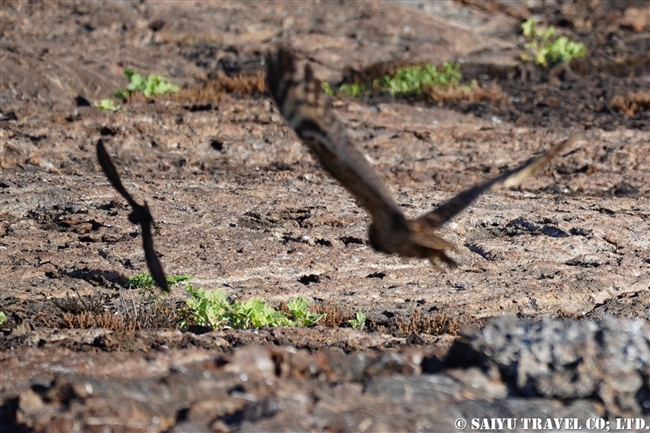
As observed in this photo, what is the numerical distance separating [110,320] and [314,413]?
102 inches

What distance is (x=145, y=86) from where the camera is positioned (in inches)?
494

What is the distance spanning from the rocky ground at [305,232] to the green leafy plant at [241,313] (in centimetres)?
26

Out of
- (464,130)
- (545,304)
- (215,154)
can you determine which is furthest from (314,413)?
(464,130)

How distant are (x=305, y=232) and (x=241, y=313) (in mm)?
1989

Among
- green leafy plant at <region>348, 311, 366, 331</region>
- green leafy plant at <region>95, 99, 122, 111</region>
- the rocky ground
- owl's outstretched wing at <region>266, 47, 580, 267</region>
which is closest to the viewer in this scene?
the rocky ground

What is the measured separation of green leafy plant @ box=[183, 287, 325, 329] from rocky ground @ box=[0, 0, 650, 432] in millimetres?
255

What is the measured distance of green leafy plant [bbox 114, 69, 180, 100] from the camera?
12.3 metres

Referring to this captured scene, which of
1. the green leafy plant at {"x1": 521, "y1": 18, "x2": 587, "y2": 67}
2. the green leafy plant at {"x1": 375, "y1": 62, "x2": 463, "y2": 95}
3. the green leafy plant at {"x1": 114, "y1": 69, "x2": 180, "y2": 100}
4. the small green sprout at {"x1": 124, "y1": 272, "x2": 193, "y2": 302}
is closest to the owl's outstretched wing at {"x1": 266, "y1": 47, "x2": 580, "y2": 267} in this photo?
the small green sprout at {"x1": 124, "y1": 272, "x2": 193, "y2": 302}

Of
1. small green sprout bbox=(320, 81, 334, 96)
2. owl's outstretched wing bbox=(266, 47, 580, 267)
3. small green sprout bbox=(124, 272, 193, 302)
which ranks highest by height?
owl's outstretched wing bbox=(266, 47, 580, 267)

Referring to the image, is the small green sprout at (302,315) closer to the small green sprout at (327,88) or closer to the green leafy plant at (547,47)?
the small green sprout at (327,88)

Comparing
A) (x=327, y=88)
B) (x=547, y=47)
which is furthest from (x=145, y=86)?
(x=547, y=47)

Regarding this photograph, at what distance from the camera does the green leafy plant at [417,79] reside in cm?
1372

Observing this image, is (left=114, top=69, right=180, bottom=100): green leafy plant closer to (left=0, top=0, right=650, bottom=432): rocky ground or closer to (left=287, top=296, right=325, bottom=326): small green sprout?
(left=0, top=0, right=650, bottom=432): rocky ground

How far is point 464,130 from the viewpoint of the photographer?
11820 millimetres
